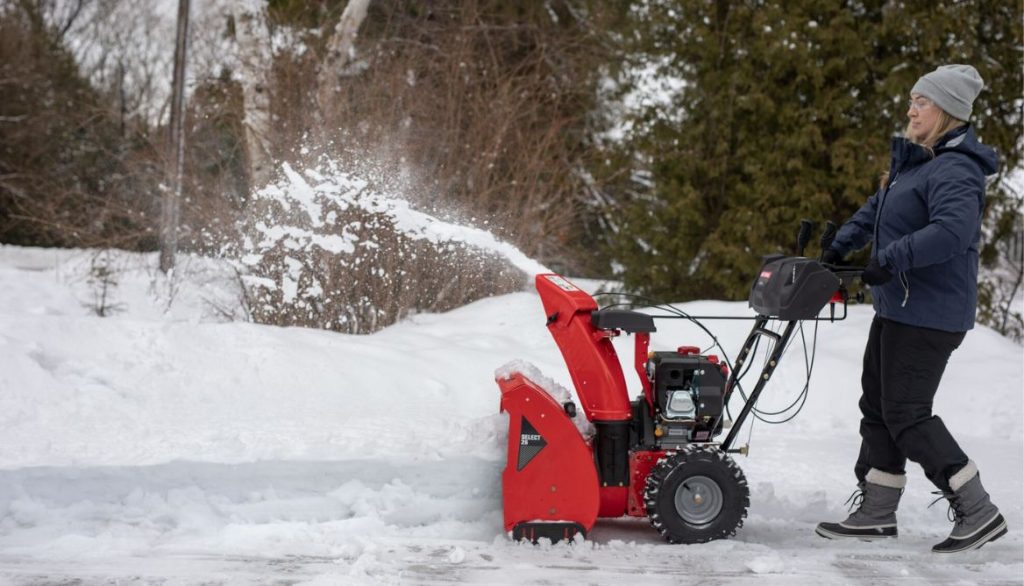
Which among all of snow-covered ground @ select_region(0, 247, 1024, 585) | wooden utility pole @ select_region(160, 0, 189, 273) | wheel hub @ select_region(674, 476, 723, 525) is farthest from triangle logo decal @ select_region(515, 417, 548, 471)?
wooden utility pole @ select_region(160, 0, 189, 273)

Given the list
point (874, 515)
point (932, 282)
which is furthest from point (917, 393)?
point (874, 515)

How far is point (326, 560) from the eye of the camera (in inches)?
131

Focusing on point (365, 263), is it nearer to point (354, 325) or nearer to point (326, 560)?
point (354, 325)

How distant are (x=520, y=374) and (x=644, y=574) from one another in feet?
2.99

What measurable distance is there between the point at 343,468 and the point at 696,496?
151 cm

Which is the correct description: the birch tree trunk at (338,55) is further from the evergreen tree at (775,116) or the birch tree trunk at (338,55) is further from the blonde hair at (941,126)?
the blonde hair at (941,126)

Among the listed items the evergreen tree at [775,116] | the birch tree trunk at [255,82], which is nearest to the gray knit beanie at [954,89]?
the birch tree trunk at [255,82]

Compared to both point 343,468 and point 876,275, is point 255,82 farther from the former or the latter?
point 876,275

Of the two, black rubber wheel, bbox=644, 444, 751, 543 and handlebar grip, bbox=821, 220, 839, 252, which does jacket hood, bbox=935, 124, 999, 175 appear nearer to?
handlebar grip, bbox=821, 220, 839, 252

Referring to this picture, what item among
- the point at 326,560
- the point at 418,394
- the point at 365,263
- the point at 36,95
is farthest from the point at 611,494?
the point at 36,95

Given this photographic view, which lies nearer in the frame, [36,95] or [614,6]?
[614,6]

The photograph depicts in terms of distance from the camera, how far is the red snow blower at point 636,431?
3557mm

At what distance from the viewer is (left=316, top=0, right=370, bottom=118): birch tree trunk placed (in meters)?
8.88

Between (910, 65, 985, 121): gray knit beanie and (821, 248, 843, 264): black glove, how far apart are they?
72 cm
